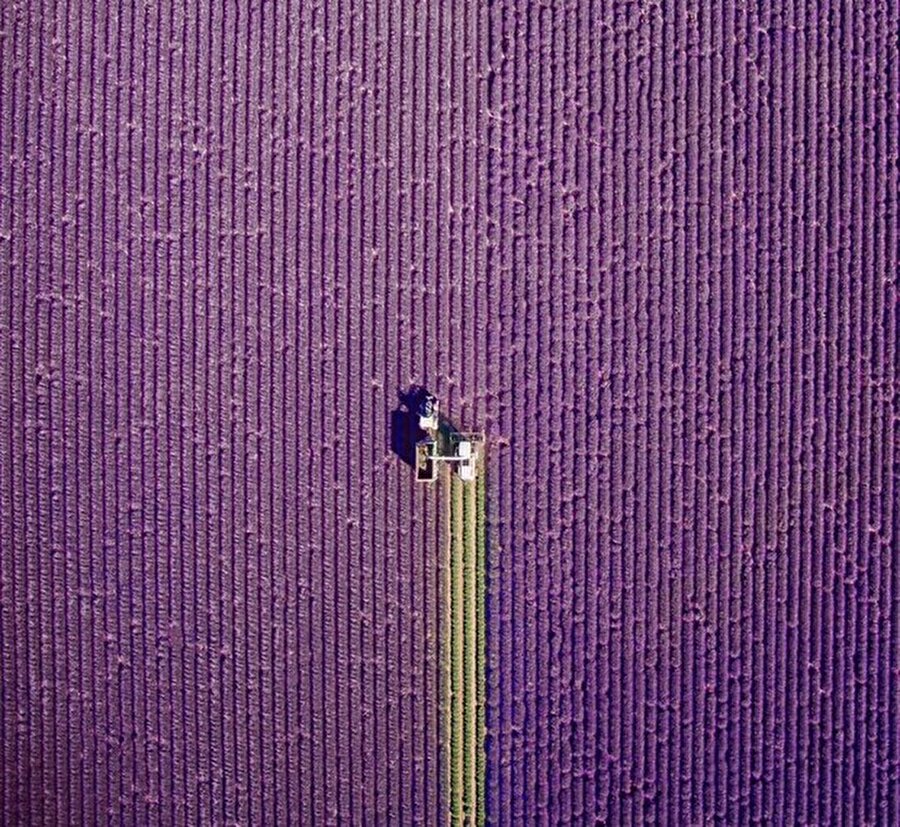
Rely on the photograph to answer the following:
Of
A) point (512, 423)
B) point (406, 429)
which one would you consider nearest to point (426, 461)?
point (406, 429)

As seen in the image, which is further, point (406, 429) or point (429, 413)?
point (406, 429)

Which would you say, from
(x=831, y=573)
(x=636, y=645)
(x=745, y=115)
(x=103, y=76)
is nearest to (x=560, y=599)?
(x=636, y=645)

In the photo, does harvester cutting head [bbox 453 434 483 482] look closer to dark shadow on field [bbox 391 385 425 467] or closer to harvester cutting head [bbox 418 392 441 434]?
harvester cutting head [bbox 418 392 441 434]

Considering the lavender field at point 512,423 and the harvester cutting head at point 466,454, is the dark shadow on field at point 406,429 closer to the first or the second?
the lavender field at point 512,423

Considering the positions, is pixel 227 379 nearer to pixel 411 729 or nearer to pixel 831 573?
pixel 411 729

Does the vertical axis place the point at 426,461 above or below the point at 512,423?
below

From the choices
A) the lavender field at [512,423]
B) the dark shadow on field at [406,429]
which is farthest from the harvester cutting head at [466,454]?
the dark shadow on field at [406,429]

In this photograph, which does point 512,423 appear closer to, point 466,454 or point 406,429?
point 466,454

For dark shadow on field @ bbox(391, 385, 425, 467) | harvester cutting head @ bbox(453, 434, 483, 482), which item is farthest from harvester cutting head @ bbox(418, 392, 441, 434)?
harvester cutting head @ bbox(453, 434, 483, 482)

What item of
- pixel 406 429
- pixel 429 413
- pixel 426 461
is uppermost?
pixel 429 413
